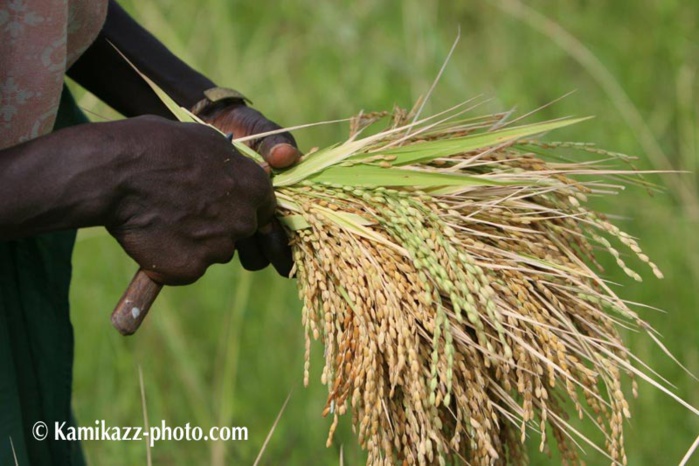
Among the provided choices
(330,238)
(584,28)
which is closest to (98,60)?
(330,238)

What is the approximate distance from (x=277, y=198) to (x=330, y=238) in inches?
6.0

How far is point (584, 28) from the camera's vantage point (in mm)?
4273

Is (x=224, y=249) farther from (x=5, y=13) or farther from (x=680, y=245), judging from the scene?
(x=680, y=245)

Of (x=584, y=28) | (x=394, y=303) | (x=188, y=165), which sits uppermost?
(x=584, y=28)

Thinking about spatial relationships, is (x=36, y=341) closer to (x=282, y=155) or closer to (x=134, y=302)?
(x=134, y=302)

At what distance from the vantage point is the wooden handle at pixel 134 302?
159cm

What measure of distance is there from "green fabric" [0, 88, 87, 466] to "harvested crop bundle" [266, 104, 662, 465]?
477 millimetres

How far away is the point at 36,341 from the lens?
176 cm

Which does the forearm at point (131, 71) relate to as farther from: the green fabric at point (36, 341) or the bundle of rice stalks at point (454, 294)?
the bundle of rice stalks at point (454, 294)

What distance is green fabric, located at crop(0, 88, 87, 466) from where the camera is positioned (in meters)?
1.61

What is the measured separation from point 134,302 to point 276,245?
0.25 meters

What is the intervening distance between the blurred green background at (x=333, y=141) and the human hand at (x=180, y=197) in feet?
2.29

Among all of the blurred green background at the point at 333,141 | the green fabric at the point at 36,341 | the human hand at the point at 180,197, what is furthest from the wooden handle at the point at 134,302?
the blurred green background at the point at 333,141

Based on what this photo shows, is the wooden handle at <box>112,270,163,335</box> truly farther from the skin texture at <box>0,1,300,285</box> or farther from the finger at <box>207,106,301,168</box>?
the finger at <box>207,106,301,168</box>
